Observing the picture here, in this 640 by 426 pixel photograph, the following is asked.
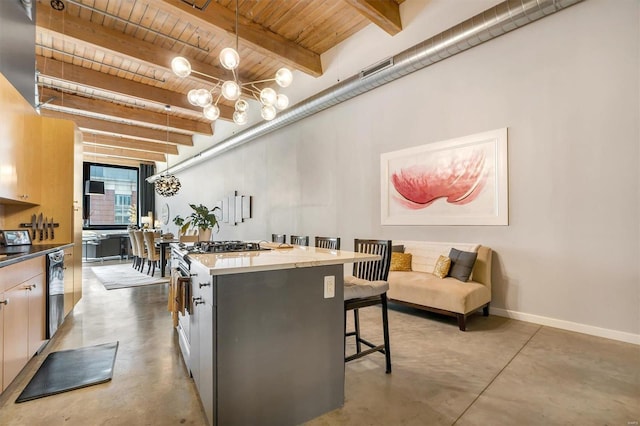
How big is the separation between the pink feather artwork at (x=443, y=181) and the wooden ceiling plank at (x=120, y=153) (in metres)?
10.4

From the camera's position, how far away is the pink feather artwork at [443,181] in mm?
3797

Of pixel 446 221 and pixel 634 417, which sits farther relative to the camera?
pixel 446 221

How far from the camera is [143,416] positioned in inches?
72.5

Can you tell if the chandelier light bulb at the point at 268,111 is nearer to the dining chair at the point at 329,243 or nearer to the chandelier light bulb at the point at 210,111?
the chandelier light bulb at the point at 210,111

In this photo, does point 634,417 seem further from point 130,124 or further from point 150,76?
point 130,124

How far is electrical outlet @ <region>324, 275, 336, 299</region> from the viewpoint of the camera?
1.87 m

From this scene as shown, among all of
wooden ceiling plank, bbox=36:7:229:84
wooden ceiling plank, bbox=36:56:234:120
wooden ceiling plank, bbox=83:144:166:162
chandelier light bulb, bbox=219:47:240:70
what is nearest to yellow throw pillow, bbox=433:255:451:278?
chandelier light bulb, bbox=219:47:240:70

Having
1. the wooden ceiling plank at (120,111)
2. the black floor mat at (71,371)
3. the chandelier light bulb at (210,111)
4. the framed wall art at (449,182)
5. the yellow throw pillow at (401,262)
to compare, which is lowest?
the black floor mat at (71,371)

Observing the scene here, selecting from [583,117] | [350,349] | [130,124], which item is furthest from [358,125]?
[130,124]

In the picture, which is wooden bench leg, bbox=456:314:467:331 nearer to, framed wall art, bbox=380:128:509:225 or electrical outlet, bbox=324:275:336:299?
framed wall art, bbox=380:128:509:225

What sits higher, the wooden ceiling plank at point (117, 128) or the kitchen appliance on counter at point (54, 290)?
the wooden ceiling plank at point (117, 128)

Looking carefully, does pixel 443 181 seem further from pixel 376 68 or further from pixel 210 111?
pixel 210 111

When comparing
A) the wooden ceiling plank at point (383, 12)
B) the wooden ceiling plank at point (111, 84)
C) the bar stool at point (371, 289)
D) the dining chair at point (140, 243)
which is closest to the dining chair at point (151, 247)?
the dining chair at point (140, 243)

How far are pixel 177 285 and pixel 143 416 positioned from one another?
A: 32.7 inches
